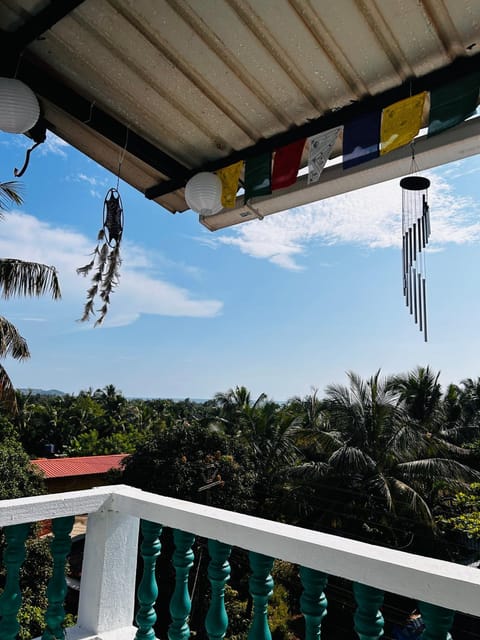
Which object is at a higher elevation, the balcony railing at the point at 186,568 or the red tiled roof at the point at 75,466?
the balcony railing at the point at 186,568

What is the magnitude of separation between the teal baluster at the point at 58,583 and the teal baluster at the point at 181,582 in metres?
0.30

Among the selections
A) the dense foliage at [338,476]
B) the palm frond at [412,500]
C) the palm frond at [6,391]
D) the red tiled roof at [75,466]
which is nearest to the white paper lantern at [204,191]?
the palm frond at [6,391]

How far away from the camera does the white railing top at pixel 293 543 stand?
0.71m

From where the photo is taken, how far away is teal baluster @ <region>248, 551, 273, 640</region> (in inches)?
37.1

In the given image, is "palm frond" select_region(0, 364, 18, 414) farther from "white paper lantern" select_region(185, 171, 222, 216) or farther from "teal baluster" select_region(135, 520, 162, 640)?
"teal baluster" select_region(135, 520, 162, 640)

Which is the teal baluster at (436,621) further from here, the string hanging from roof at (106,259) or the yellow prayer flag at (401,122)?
the string hanging from roof at (106,259)

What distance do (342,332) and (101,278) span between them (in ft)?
75.4

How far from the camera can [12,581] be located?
112 cm

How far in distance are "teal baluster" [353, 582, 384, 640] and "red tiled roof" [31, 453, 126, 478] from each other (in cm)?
1498

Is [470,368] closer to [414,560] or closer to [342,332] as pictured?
[342,332]

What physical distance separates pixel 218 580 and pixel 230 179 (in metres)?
1.67

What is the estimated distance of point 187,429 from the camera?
1134 cm

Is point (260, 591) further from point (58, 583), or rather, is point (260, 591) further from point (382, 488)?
point (382, 488)

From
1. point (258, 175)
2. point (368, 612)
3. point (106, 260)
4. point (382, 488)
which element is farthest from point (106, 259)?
point (382, 488)
